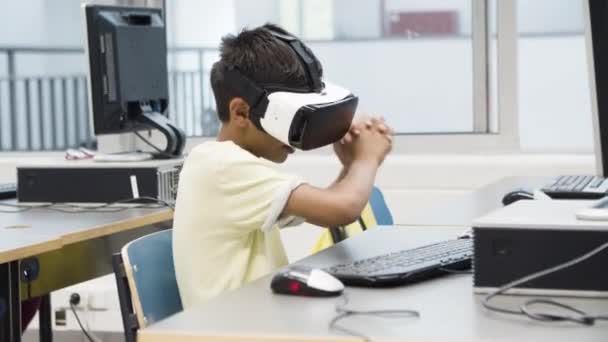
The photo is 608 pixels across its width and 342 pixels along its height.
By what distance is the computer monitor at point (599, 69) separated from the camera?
1.50 meters

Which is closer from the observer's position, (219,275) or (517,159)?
(219,275)

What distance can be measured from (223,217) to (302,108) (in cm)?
23

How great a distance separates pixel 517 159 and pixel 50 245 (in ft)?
6.31

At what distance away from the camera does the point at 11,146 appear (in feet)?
15.2

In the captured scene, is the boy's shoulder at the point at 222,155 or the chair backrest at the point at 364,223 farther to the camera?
the chair backrest at the point at 364,223

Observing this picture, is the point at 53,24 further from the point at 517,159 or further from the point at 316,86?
the point at 316,86

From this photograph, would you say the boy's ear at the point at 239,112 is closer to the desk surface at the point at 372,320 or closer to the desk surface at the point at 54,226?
the desk surface at the point at 372,320

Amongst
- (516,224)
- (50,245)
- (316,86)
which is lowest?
(50,245)

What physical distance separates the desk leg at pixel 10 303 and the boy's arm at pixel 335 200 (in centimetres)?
74

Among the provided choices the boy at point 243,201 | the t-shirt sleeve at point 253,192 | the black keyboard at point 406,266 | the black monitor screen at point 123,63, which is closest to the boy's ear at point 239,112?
the boy at point 243,201

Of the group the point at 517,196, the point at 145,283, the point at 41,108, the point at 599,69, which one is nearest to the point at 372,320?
the point at 599,69

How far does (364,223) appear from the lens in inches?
105

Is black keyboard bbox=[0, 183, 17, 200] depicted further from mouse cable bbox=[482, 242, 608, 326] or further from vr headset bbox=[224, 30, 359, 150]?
mouse cable bbox=[482, 242, 608, 326]

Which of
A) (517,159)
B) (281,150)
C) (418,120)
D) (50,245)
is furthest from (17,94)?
(281,150)
